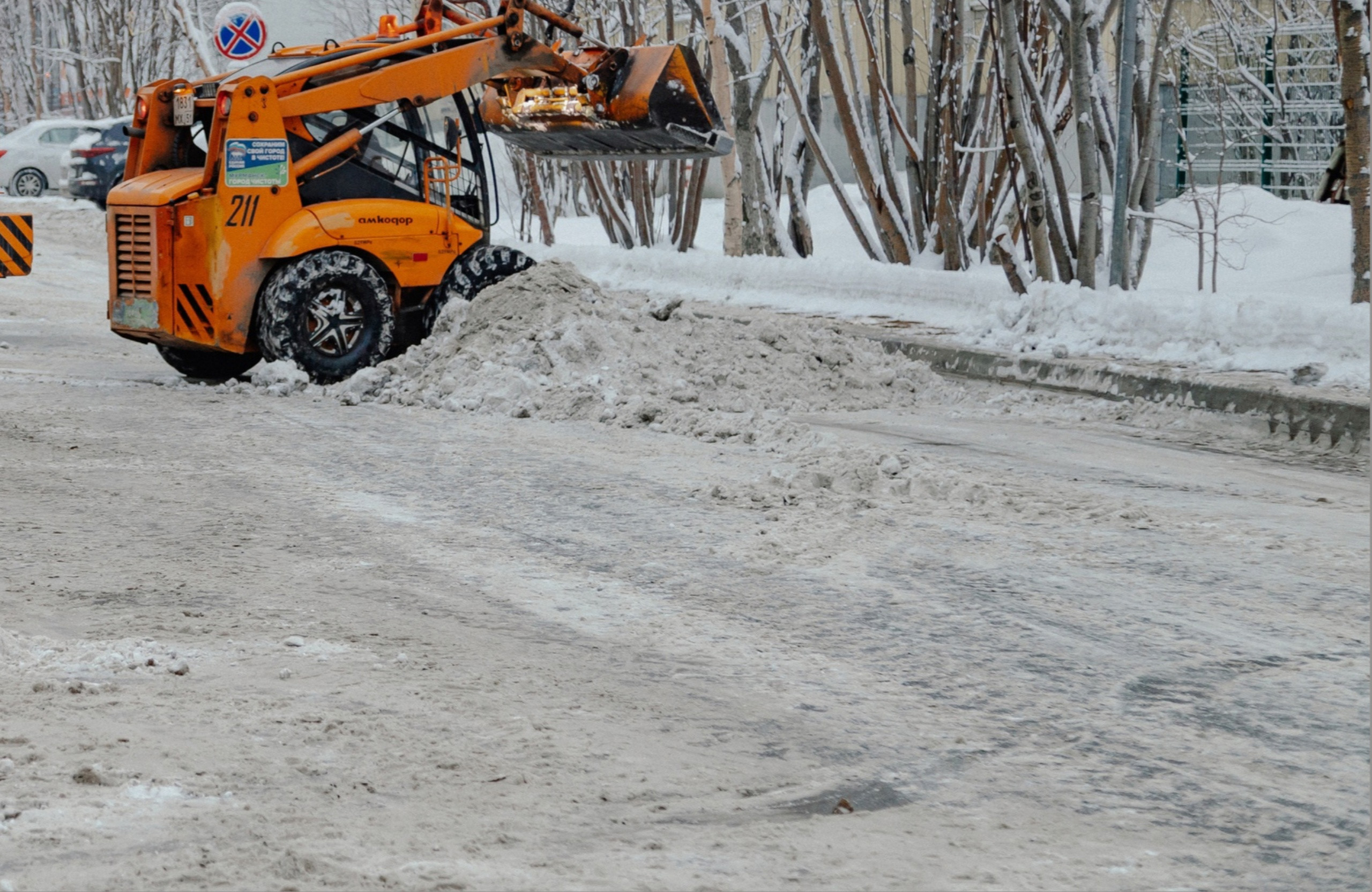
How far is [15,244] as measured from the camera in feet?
41.0

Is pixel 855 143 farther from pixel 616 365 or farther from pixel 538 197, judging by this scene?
pixel 538 197

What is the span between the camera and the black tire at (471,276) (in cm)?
1071

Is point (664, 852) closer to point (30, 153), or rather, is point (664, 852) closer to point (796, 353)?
point (796, 353)

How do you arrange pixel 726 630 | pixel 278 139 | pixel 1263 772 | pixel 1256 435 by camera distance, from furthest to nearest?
pixel 278 139 → pixel 1256 435 → pixel 726 630 → pixel 1263 772

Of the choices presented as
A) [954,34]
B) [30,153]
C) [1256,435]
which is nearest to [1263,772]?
[1256,435]

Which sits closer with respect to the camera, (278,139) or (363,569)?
(363,569)

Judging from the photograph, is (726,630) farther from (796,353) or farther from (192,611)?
(796,353)

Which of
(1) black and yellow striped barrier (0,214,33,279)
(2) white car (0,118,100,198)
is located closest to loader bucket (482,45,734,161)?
(1) black and yellow striped barrier (0,214,33,279)

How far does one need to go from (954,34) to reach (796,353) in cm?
573

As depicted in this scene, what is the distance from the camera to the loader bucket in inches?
437

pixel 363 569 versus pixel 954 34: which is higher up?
pixel 954 34

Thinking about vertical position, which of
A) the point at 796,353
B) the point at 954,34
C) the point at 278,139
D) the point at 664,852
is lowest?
the point at 664,852

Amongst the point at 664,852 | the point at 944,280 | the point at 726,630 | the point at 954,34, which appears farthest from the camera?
the point at 954,34

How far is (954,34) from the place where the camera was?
573 inches
